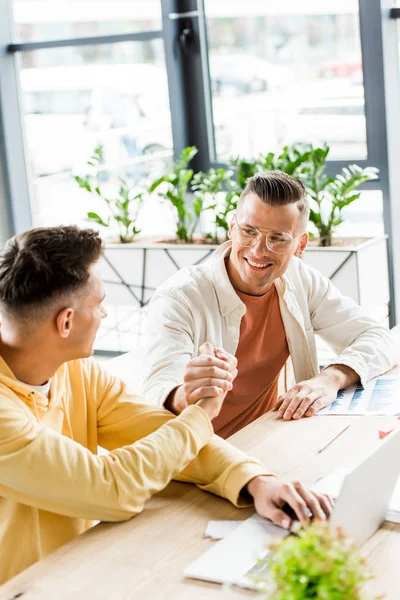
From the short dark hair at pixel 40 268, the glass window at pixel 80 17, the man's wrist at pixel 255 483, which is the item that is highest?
the glass window at pixel 80 17

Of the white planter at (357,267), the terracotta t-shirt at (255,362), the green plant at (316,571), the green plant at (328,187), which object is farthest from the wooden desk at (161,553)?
the green plant at (328,187)

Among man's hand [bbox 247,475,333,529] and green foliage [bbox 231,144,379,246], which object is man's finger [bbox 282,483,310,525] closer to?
man's hand [bbox 247,475,333,529]

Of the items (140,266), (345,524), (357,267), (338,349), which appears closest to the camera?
(345,524)

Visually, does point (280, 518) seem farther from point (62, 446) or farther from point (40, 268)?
point (40, 268)

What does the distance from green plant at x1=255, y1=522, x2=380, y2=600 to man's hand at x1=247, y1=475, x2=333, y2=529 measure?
22.8 inches

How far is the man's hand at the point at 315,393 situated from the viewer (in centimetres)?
200

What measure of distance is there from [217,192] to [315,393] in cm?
229

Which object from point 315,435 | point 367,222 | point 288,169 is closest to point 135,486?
point 315,435

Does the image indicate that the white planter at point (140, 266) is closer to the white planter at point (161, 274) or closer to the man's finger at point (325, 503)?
the white planter at point (161, 274)

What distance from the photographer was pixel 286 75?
435 centimetres

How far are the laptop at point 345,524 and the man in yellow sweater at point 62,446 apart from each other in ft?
0.21

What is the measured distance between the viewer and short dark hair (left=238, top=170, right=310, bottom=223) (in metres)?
2.29

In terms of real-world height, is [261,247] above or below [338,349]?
above

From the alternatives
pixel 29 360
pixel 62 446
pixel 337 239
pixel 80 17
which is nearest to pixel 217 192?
pixel 337 239
